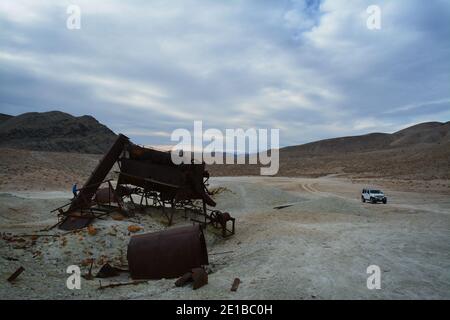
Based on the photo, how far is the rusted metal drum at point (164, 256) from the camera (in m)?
10.0

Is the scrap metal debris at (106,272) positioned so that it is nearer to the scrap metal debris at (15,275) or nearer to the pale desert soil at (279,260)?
the pale desert soil at (279,260)

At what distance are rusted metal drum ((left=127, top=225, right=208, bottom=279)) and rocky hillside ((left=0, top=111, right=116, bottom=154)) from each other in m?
81.7

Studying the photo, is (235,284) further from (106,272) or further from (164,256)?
(106,272)

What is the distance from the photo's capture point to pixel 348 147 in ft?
569

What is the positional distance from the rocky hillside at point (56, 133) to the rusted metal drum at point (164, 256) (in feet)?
268

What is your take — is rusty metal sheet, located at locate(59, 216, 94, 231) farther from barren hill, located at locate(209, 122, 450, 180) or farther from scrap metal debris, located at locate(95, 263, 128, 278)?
barren hill, located at locate(209, 122, 450, 180)

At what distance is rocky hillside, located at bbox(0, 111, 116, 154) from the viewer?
84.4m

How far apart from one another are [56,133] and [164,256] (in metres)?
94.0

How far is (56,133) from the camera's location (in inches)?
3634

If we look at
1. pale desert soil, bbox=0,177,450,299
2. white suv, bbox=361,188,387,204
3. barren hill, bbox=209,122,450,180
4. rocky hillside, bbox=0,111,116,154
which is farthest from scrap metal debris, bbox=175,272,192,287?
rocky hillside, bbox=0,111,116,154

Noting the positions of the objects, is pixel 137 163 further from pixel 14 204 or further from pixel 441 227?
pixel 441 227

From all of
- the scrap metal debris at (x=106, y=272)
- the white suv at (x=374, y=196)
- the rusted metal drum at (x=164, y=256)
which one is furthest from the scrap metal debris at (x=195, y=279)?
the white suv at (x=374, y=196)
